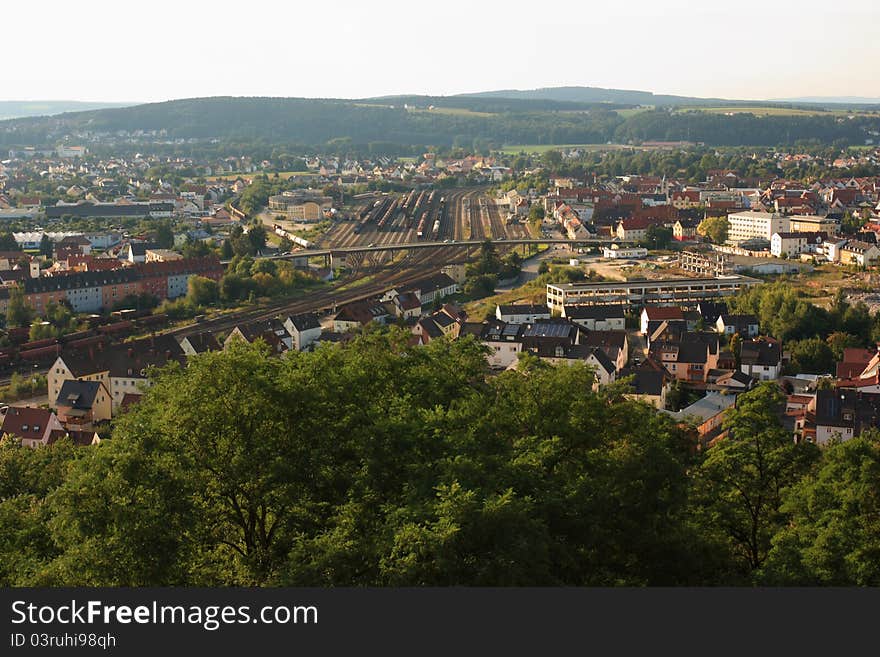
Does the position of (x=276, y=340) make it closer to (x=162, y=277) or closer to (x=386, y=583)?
(x=162, y=277)

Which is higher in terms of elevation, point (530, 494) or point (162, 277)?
point (530, 494)

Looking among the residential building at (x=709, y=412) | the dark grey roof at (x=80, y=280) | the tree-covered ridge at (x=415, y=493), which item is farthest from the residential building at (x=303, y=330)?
the tree-covered ridge at (x=415, y=493)

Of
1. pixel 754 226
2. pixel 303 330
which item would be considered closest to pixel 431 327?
pixel 303 330

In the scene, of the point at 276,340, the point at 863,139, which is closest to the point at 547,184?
the point at 276,340

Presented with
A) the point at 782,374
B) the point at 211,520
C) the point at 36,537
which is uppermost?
the point at 211,520

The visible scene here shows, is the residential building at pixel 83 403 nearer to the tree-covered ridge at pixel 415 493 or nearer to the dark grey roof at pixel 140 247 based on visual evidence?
the tree-covered ridge at pixel 415 493

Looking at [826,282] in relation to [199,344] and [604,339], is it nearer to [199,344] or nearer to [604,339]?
[604,339]
